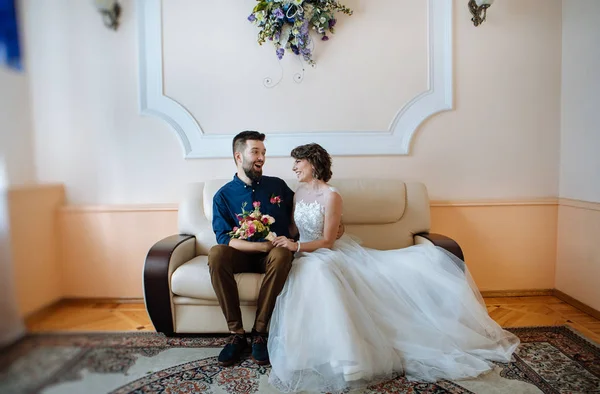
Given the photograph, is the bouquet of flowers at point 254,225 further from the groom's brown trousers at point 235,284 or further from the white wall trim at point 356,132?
the white wall trim at point 356,132

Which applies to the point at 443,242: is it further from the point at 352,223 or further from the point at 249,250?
the point at 249,250

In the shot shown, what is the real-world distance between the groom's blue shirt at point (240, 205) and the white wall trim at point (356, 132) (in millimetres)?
574

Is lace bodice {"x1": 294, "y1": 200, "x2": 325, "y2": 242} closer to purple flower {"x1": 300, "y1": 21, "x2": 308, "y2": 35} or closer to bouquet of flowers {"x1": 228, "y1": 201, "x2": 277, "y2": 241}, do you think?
bouquet of flowers {"x1": 228, "y1": 201, "x2": 277, "y2": 241}

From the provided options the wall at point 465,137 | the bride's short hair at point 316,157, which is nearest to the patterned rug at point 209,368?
the wall at point 465,137

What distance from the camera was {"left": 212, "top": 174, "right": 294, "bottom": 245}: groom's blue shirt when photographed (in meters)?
2.25

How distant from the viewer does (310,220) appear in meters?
2.18

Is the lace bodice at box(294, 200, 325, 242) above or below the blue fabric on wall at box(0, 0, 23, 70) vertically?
below

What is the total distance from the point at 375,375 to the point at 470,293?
62 cm

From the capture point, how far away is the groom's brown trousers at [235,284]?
1.90 m

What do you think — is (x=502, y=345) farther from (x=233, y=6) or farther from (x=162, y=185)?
(x=233, y=6)

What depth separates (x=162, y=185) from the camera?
2832mm

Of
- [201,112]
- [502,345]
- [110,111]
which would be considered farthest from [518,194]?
[110,111]

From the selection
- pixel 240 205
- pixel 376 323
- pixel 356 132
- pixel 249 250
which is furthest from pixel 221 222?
pixel 356 132

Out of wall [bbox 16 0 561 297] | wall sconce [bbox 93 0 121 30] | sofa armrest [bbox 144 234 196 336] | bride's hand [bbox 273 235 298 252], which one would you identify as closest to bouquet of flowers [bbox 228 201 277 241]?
bride's hand [bbox 273 235 298 252]
